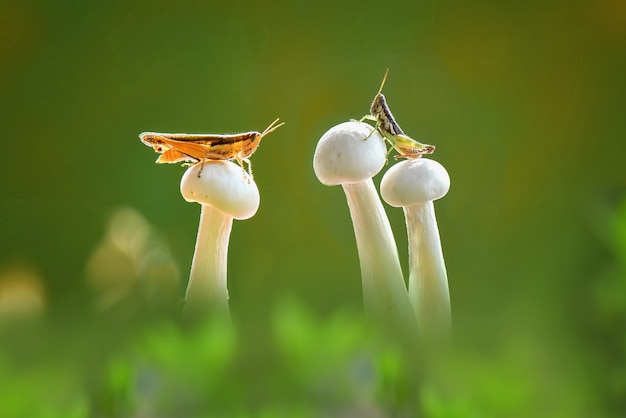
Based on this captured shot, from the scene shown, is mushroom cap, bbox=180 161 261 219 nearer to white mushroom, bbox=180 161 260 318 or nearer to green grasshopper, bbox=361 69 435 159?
white mushroom, bbox=180 161 260 318

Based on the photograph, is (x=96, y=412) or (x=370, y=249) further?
(x=370, y=249)

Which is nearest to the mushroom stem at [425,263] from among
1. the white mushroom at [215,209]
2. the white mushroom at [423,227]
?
the white mushroom at [423,227]

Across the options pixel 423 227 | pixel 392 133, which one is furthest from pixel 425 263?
pixel 392 133

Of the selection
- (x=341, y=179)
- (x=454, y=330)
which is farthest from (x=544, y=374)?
(x=341, y=179)

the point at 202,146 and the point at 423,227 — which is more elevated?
the point at 202,146

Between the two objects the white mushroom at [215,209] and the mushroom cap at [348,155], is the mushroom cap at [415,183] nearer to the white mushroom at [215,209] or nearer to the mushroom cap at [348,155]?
the mushroom cap at [348,155]

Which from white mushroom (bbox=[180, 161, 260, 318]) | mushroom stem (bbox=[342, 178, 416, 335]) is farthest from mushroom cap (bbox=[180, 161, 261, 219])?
mushroom stem (bbox=[342, 178, 416, 335])

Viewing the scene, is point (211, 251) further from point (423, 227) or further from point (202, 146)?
point (423, 227)

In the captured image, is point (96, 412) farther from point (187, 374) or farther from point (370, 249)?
point (370, 249)
